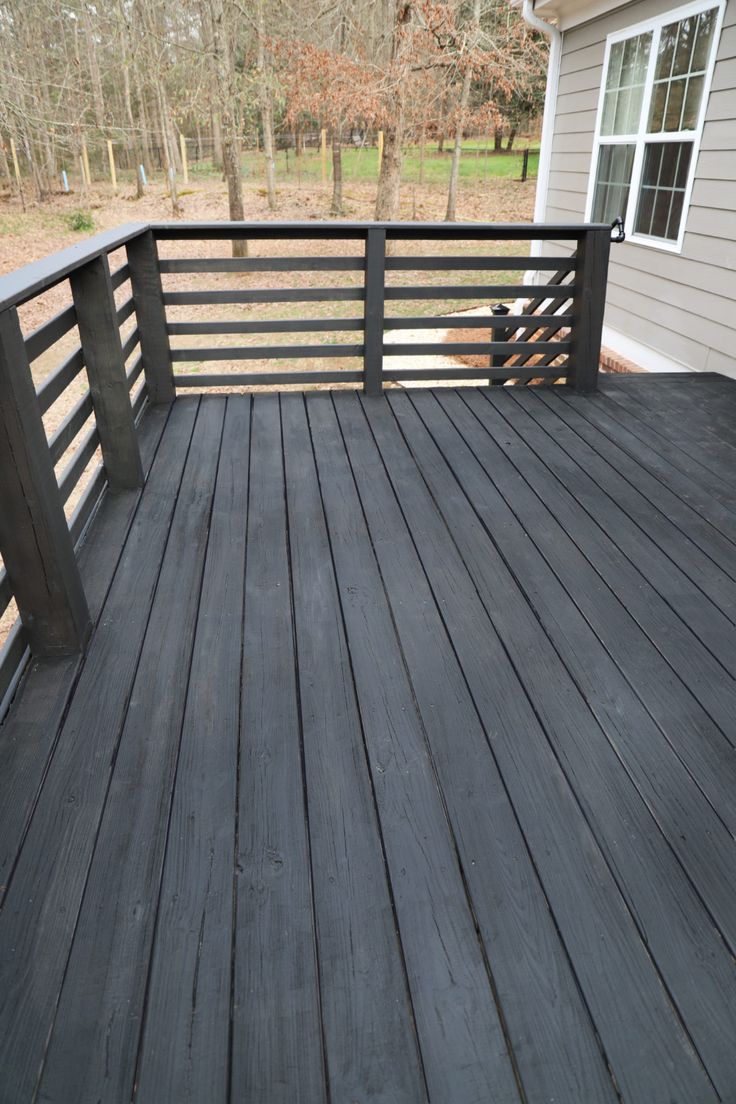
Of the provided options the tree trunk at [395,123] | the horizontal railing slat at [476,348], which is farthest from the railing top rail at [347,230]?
the tree trunk at [395,123]

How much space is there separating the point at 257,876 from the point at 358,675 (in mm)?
608

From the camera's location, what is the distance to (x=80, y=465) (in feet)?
8.21

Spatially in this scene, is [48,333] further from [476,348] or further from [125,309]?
[476,348]

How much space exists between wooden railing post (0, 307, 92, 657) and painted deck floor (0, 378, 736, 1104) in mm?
106

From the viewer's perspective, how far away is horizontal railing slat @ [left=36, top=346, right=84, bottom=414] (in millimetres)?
2064

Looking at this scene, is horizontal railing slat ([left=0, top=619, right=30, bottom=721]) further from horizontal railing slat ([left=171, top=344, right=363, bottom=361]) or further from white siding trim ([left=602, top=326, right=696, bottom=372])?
white siding trim ([left=602, top=326, right=696, bottom=372])

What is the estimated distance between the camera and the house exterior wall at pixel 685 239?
4.11 meters

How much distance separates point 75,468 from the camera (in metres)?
2.45

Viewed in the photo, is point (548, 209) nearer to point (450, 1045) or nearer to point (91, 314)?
point (91, 314)

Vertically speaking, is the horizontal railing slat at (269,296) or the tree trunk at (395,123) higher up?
the tree trunk at (395,123)

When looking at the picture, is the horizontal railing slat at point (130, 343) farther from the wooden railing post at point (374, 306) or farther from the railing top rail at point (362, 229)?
the wooden railing post at point (374, 306)

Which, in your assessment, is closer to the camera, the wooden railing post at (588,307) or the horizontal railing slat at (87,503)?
the horizontal railing slat at (87,503)

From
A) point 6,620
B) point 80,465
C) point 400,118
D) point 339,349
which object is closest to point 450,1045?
point 80,465

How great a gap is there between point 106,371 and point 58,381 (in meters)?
0.41
